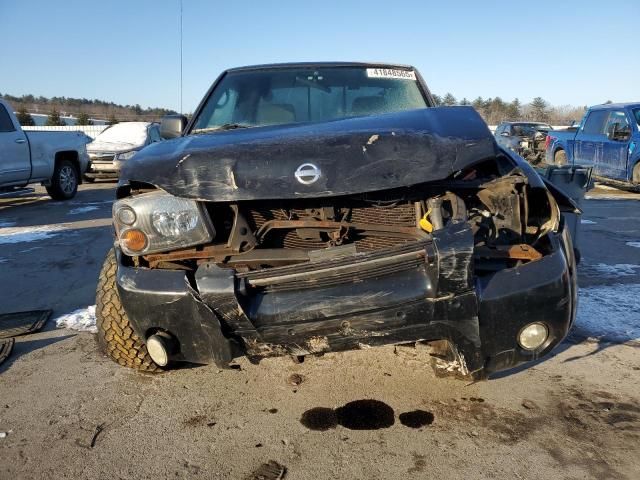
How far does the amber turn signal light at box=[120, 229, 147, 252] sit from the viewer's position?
7.68 feet

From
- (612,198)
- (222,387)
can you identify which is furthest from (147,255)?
(612,198)

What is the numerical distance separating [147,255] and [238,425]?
874 millimetres

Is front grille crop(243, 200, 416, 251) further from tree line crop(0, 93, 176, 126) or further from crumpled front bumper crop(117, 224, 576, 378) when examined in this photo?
tree line crop(0, 93, 176, 126)

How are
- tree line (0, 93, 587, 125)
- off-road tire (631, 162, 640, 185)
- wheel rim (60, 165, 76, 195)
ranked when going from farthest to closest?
tree line (0, 93, 587, 125) → wheel rim (60, 165, 76, 195) → off-road tire (631, 162, 640, 185)

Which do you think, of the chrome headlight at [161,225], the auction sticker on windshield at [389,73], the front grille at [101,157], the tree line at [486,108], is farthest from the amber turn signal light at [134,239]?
the tree line at [486,108]

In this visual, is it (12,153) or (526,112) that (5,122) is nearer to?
(12,153)

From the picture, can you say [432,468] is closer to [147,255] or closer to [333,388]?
[333,388]

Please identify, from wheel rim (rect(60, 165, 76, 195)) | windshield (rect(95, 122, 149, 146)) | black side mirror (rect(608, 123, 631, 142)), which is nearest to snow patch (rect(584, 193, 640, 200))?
black side mirror (rect(608, 123, 631, 142))

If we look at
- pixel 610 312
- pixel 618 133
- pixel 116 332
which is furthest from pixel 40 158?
pixel 618 133

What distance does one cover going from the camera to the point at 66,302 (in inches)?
163

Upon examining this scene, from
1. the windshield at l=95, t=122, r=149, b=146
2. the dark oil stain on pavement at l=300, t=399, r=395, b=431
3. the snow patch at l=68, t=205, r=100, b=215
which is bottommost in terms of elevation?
the snow patch at l=68, t=205, r=100, b=215

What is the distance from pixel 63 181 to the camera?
1042 centimetres

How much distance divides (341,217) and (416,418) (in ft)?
3.24

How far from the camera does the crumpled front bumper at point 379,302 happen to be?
2039mm
